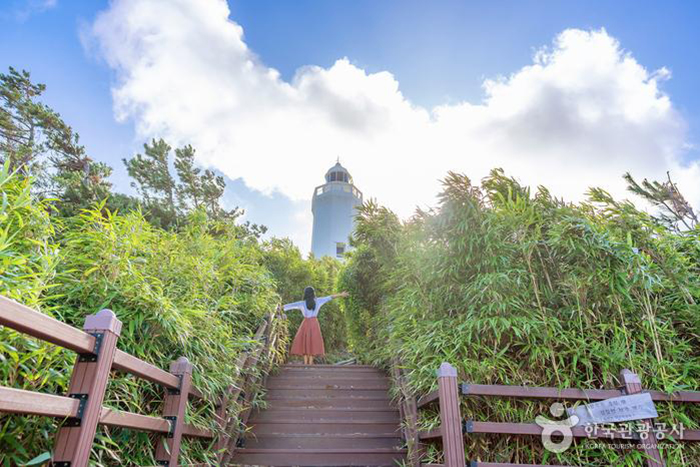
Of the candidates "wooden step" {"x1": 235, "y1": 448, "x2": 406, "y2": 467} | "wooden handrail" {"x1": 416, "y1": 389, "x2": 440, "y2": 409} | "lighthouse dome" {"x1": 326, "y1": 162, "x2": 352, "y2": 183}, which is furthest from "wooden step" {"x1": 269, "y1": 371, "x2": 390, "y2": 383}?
"lighthouse dome" {"x1": 326, "y1": 162, "x2": 352, "y2": 183}

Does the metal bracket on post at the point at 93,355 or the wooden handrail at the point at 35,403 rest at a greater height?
the metal bracket on post at the point at 93,355

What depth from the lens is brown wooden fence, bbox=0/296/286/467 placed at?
1157mm

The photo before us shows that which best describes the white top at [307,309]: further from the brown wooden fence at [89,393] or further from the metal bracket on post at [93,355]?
the metal bracket on post at [93,355]

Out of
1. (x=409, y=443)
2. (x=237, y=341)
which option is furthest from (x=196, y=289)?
(x=409, y=443)

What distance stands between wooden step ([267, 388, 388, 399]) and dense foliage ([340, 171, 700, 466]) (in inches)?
52.4

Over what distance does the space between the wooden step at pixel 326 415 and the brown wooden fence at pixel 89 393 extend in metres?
1.55

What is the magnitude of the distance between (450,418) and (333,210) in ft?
98.8

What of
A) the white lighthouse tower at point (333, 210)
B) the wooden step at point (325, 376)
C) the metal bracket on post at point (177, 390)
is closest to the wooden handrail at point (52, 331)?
the metal bracket on post at point (177, 390)

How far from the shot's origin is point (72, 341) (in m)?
1.38

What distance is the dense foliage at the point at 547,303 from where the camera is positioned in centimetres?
248

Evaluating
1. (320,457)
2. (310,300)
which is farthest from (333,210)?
(320,457)

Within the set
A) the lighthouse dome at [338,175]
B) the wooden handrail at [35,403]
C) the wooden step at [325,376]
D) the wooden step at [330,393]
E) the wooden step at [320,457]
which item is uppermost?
the lighthouse dome at [338,175]

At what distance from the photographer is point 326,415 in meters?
3.92

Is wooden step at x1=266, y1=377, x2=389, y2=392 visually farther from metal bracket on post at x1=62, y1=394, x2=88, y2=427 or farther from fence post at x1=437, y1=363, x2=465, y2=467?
metal bracket on post at x1=62, y1=394, x2=88, y2=427
